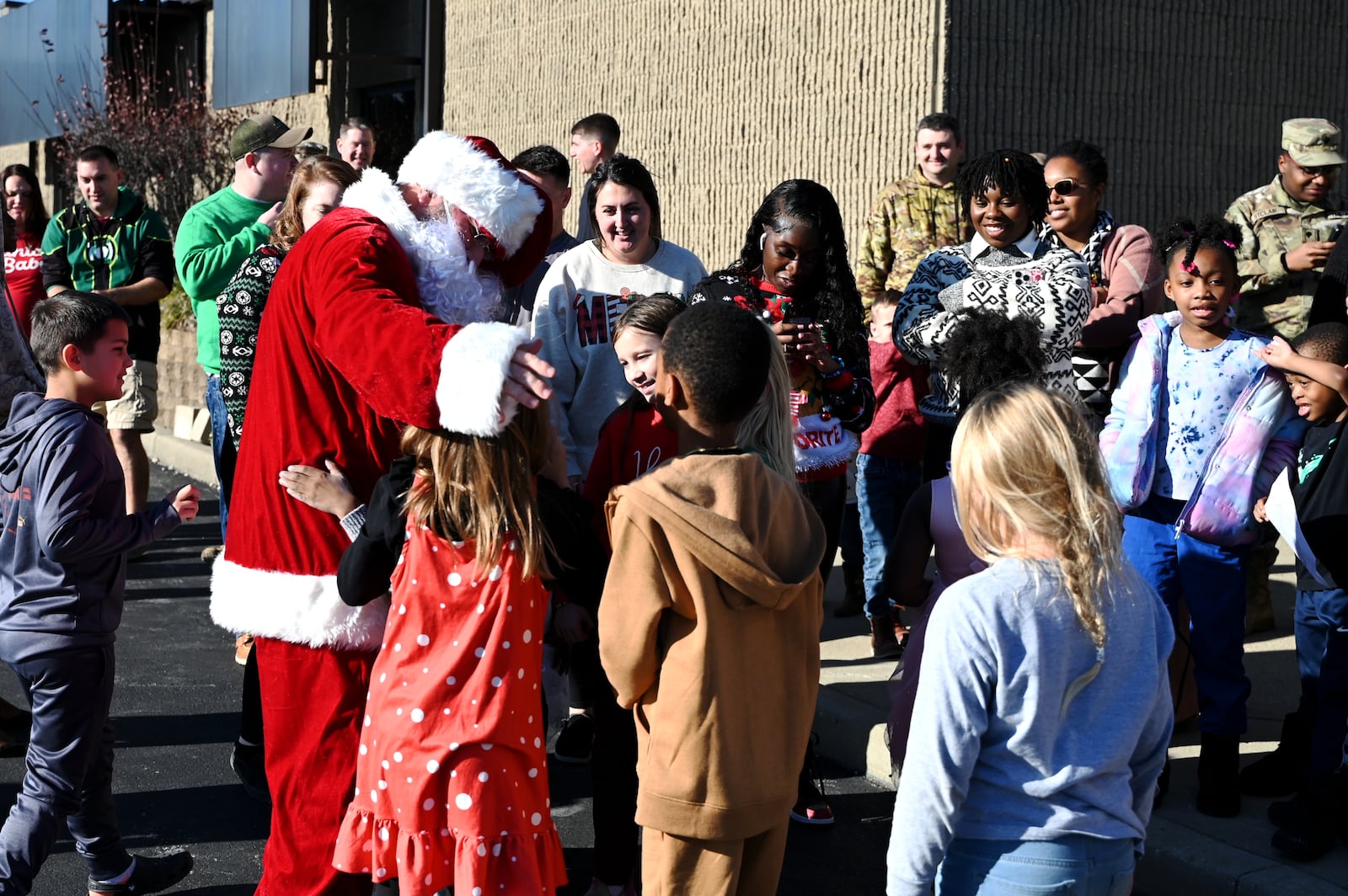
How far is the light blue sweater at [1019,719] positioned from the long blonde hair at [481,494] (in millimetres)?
928

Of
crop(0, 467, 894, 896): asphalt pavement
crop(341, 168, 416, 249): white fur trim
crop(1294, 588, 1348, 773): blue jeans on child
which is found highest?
crop(341, 168, 416, 249): white fur trim

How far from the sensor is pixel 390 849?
2.99m

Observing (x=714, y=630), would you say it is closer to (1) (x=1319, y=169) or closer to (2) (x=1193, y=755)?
(2) (x=1193, y=755)

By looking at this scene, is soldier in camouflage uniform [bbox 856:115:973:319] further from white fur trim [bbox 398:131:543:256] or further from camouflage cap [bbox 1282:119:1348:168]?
white fur trim [bbox 398:131:543:256]

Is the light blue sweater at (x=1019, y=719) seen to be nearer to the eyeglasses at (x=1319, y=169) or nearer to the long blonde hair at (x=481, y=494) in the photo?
the long blonde hair at (x=481, y=494)

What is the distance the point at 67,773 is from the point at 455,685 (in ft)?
4.41

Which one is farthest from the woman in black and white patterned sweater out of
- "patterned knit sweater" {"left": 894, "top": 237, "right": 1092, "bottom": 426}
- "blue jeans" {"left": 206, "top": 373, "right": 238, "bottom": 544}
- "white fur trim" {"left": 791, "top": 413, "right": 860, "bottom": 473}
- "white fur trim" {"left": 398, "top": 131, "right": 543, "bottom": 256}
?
"blue jeans" {"left": 206, "top": 373, "right": 238, "bottom": 544}

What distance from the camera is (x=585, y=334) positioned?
493 centimetres

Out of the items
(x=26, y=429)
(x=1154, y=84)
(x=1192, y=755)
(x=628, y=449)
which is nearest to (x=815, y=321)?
(x=628, y=449)

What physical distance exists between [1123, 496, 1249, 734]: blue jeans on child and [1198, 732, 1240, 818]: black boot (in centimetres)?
4

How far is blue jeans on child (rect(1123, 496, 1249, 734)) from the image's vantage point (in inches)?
172

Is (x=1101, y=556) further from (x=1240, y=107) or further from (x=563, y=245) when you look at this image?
(x=1240, y=107)

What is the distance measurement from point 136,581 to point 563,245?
3.19 metres

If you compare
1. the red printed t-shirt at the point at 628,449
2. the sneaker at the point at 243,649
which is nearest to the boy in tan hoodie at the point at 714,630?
the red printed t-shirt at the point at 628,449
